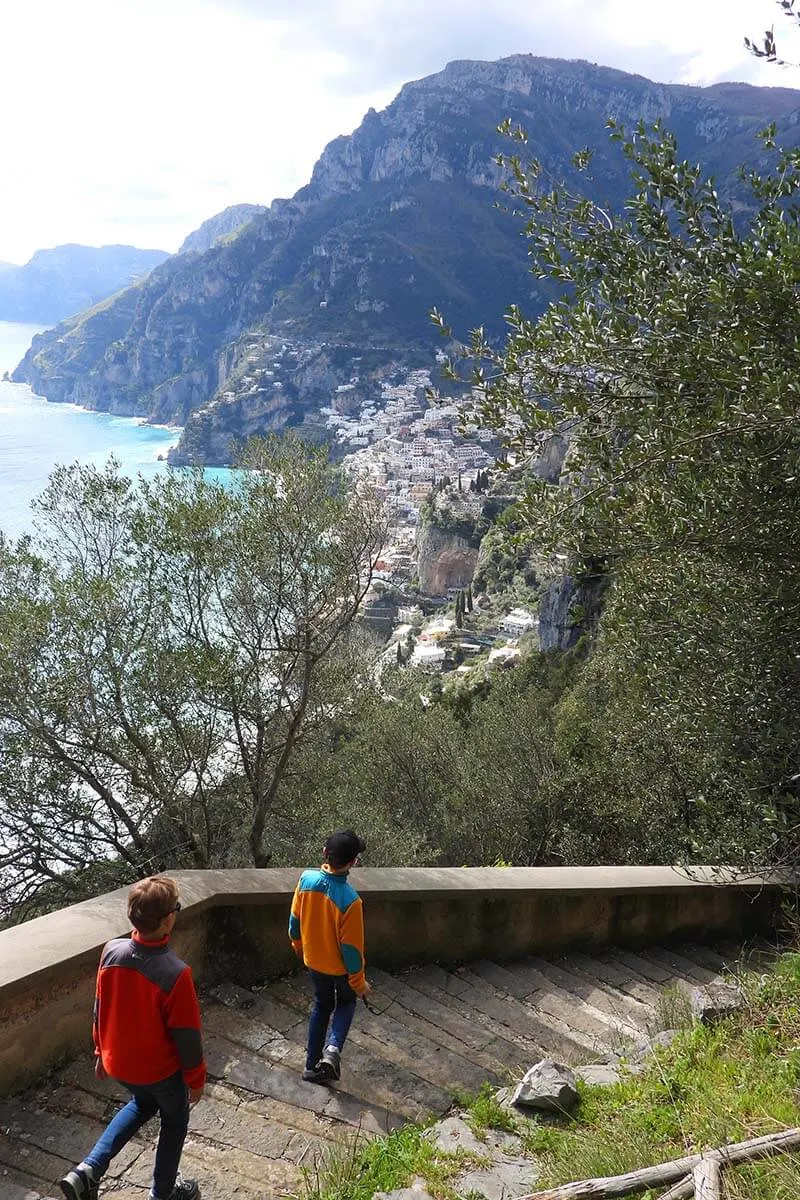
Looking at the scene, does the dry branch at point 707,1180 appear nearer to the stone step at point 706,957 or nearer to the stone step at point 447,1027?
the stone step at point 447,1027

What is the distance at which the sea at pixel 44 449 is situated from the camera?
59.2m

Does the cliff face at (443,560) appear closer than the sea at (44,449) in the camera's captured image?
No

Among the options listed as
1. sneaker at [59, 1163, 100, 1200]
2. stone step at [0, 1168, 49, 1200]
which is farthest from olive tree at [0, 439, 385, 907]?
sneaker at [59, 1163, 100, 1200]

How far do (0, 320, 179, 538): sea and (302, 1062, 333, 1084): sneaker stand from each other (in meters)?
13.2

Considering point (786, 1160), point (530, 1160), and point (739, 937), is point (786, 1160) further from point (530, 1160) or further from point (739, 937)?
point (739, 937)

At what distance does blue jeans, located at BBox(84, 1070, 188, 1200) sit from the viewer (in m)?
2.76

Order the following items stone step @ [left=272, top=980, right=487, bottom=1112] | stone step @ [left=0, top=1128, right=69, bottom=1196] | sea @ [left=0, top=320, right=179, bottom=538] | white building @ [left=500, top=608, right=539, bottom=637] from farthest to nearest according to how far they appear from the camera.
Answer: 1. white building @ [left=500, top=608, right=539, bottom=637]
2. sea @ [left=0, top=320, right=179, bottom=538]
3. stone step @ [left=272, top=980, right=487, bottom=1112]
4. stone step @ [left=0, top=1128, right=69, bottom=1196]

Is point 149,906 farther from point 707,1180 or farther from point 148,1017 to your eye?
point 707,1180

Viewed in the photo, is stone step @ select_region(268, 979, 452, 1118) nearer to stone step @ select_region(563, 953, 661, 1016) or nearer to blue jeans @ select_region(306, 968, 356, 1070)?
blue jeans @ select_region(306, 968, 356, 1070)

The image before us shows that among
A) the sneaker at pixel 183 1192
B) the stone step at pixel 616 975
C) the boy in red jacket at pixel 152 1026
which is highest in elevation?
the boy in red jacket at pixel 152 1026

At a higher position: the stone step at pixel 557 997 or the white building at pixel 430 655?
the stone step at pixel 557 997

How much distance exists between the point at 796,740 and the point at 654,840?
22.5 feet

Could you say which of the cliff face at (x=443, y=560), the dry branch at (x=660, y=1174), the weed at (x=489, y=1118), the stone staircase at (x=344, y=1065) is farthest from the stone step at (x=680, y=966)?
the cliff face at (x=443, y=560)

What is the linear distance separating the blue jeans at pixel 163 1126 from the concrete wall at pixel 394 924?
0.75 metres
